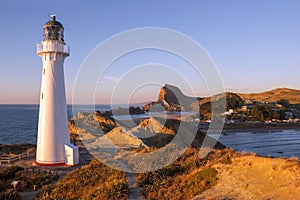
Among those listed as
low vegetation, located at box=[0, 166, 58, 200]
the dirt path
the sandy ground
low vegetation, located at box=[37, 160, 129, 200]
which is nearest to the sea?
the sandy ground

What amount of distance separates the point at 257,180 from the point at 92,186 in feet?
19.6

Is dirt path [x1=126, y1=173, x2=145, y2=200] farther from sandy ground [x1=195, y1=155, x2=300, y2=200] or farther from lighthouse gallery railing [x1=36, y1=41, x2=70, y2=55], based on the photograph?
lighthouse gallery railing [x1=36, y1=41, x2=70, y2=55]

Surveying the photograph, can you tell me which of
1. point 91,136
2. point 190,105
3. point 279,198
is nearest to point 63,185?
Answer: point 279,198

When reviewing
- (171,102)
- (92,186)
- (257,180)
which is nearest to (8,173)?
(92,186)

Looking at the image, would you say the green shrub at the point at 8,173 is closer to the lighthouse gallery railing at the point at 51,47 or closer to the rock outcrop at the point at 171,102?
the lighthouse gallery railing at the point at 51,47

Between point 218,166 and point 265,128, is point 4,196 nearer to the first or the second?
point 218,166

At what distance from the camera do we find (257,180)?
7.70 metres

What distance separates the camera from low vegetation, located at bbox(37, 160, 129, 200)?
8.23 metres

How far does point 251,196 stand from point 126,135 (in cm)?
1601

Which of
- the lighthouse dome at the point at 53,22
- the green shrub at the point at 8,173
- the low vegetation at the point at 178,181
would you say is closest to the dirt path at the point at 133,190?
the low vegetation at the point at 178,181

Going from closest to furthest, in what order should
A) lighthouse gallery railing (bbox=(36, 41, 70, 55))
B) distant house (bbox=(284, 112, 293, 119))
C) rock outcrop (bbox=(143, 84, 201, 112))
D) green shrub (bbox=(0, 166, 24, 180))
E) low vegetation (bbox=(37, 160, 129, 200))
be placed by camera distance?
low vegetation (bbox=(37, 160, 129, 200)), green shrub (bbox=(0, 166, 24, 180)), lighthouse gallery railing (bbox=(36, 41, 70, 55)), rock outcrop (bbox=(143, 84, 201, 112)), distant house (bbox=(284, 112, 293, 119))

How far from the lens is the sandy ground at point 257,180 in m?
6.89

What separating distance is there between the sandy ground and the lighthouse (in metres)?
10.3

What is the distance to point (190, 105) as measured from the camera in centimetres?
5878
